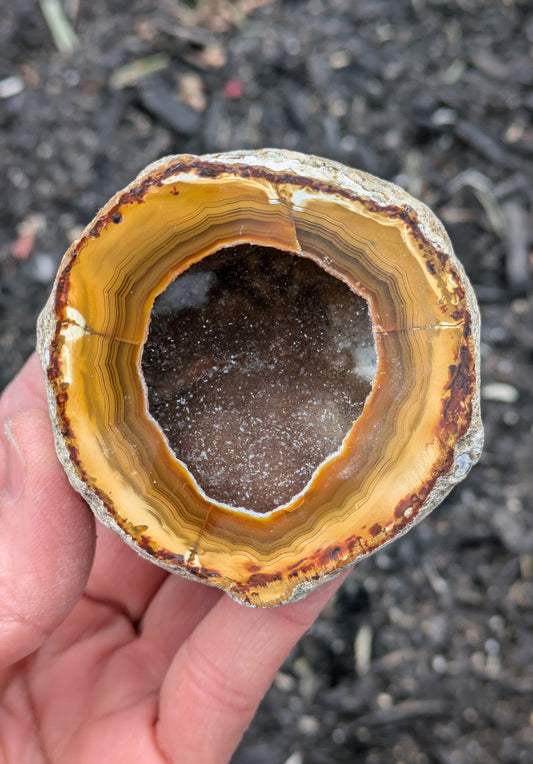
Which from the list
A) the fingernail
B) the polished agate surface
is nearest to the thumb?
the fingernail

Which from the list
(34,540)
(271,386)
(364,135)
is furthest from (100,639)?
(364,135)

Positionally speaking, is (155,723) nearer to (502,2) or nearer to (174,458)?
(174,458)

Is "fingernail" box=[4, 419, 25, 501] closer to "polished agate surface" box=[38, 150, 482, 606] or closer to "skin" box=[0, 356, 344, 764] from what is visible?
"skin" box=[0, 356, 344, 764]

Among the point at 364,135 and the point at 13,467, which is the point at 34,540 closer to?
the point at 13,467

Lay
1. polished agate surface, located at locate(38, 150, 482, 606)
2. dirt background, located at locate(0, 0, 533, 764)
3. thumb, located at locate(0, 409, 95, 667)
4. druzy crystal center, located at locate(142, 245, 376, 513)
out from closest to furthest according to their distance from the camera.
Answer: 1. polished agate surface, located at locate(38, 150, 482, 606)
2. thumb, located at locate(0, 409, 95, 667)
3. druzy crystal center, located at locate(142, 245, 376, 513)
4. dirt background, located at locate(0, 0, 533, 764)

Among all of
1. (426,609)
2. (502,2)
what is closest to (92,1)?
(502,2)

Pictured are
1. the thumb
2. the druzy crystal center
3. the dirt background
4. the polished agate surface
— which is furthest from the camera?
the dirt background

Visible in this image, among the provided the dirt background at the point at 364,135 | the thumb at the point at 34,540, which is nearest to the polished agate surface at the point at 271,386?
the thumb at the point at 34,540
